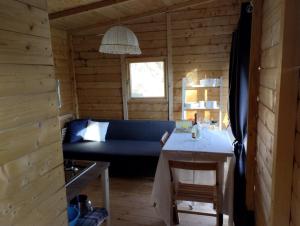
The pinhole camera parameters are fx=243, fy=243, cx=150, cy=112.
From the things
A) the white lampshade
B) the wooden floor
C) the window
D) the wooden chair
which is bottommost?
the wooden floor

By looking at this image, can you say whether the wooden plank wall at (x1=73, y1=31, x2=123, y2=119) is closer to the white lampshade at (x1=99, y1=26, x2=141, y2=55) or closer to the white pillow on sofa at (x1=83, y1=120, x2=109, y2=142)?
the white pillow on sofa at (x1=83, y1=120, x2=109, y2=142)

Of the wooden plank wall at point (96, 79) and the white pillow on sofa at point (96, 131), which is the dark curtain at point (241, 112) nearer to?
the white pillow on sofa at point (96, 131)

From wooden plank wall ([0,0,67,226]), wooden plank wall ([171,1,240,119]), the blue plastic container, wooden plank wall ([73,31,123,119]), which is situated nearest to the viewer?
wooden plank wall ([0,0,67,226])

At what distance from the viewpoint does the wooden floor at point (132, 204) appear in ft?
8.13

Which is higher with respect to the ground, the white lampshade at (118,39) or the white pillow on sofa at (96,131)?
the white lampshade at (118,39)

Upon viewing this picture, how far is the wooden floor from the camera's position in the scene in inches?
97.6

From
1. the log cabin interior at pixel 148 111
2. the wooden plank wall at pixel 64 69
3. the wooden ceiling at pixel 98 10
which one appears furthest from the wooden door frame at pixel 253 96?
the wooden plank wall at pixel 64 69

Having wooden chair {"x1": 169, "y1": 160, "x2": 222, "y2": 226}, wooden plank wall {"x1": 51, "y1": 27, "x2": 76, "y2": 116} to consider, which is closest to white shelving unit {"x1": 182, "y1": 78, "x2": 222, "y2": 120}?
wooden chair {"x1": 169, "y1": 160, "x2": 222, "y2": 226}

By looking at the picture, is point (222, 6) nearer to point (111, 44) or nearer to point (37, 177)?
point (111, 44)

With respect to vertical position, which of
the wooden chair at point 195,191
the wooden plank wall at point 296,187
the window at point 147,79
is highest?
the window at point 147,79

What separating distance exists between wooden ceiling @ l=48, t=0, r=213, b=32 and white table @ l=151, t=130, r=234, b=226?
2097 millimetres

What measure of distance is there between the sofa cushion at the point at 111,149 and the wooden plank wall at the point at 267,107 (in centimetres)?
169

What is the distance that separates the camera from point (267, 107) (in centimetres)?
157

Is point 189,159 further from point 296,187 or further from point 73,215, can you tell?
point 296,187
